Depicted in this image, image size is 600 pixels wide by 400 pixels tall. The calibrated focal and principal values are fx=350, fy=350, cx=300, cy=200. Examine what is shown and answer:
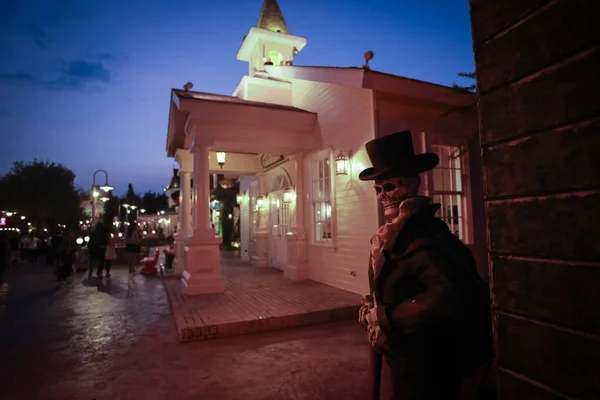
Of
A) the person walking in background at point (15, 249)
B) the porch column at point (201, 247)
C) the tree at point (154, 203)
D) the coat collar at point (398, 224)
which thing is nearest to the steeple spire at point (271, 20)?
the porch column at point (201, 247)

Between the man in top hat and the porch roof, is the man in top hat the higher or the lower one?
the lower one

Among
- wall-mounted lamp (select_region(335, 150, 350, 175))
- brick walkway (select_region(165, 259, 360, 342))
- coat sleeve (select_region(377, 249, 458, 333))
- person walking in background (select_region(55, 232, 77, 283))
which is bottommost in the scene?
brick walkway (select_region(165, 259, 360, 342))

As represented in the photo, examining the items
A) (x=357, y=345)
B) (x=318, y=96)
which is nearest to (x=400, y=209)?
(x=357, y=345)

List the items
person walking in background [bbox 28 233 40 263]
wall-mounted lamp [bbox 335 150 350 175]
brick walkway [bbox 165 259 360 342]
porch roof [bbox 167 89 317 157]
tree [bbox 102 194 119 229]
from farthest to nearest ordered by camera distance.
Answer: tree [bbox 102 194 119 229]
person walking in background [bbox 28 233 40 263]
porch roof [bbox 167 89 317 157]
wall-mounted lamp [bbox 335 150 350 175]
brick walkway [bbox 165 259 360 342]

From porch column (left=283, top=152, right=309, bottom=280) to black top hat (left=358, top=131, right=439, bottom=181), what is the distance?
769cm

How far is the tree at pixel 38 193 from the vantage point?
35.2 metres

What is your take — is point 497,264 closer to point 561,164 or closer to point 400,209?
point 561,164

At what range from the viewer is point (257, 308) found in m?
6.44

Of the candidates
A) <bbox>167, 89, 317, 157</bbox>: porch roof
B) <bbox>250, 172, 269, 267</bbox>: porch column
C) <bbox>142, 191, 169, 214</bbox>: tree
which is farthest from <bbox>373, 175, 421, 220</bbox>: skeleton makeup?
<bbox>142, 191, 169, 214</bbox>: tree

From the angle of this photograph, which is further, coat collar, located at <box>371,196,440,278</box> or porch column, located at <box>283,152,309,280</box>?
porch column, located at <box>283,152,309,280</box>

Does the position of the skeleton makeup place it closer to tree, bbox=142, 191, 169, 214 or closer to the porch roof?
the porch roof

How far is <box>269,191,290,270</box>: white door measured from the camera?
11734 millimetres

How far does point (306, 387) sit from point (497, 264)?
3.32 m

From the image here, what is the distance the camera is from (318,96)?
9.38 meters
